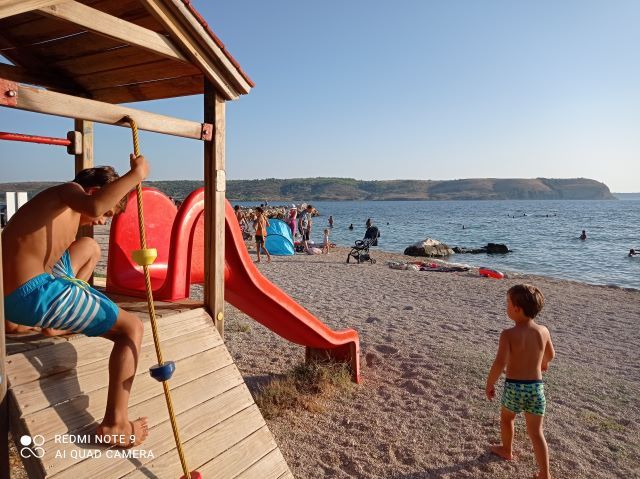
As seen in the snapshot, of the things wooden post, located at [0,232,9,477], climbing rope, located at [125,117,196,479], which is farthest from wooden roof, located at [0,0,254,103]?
wooden post, located at [0,232,9,477]

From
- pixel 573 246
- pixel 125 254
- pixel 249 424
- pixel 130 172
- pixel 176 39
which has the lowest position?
pixel 573 246

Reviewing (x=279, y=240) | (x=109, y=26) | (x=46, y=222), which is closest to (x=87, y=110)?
(x=109, y=26)

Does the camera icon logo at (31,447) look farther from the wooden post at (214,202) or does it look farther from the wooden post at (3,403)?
the wooden post at (214,202)

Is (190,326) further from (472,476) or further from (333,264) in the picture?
(333,264)

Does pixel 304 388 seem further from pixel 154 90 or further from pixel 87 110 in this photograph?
pixel 87 110

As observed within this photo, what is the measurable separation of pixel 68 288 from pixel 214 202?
4.77ft

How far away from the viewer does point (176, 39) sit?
11.3 ft

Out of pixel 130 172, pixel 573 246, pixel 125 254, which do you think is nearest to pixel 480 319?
pixel 125 254

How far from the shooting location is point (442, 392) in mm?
5777

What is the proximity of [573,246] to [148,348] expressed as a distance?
3946 cm

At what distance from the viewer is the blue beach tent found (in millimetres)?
19938

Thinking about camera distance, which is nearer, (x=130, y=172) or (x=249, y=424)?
(x=130, y=172)

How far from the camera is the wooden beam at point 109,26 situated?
9.09 ft

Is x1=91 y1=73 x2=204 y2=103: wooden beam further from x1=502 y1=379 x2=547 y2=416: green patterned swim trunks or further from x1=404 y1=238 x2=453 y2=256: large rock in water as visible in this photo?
x1=404 y1=238 x2=453 y2=256: large rock in water
